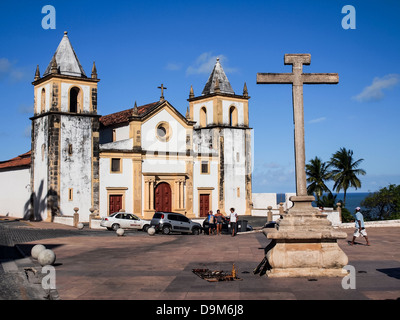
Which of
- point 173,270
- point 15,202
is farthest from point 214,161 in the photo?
point 173,270

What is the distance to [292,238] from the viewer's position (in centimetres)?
1053

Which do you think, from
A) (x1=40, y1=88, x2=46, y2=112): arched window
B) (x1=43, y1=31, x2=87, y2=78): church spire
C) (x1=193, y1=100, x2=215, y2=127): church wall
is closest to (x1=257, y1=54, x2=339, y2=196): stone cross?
(x1=43, y1=31, x2=87, y2=78): church spire

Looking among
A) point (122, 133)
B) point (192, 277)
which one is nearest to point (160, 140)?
point (122, 133)

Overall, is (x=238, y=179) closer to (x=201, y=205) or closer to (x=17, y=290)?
(x=201, y=205)

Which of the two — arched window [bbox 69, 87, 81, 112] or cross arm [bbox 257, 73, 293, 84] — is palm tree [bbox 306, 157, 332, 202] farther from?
cross arm [bbox 257, 73, 293, 84]

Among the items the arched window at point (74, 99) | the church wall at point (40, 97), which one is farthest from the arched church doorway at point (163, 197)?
the church wall at point (40, 97)

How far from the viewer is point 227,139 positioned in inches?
1761

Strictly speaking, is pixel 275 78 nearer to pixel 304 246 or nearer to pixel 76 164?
pixel 304 246

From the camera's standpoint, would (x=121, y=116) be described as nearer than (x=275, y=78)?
No

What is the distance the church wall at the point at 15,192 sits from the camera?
133ft

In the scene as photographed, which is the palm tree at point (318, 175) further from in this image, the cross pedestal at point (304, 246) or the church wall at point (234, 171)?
the cross pedestal at point (304, 246)

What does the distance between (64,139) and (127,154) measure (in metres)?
5.39
